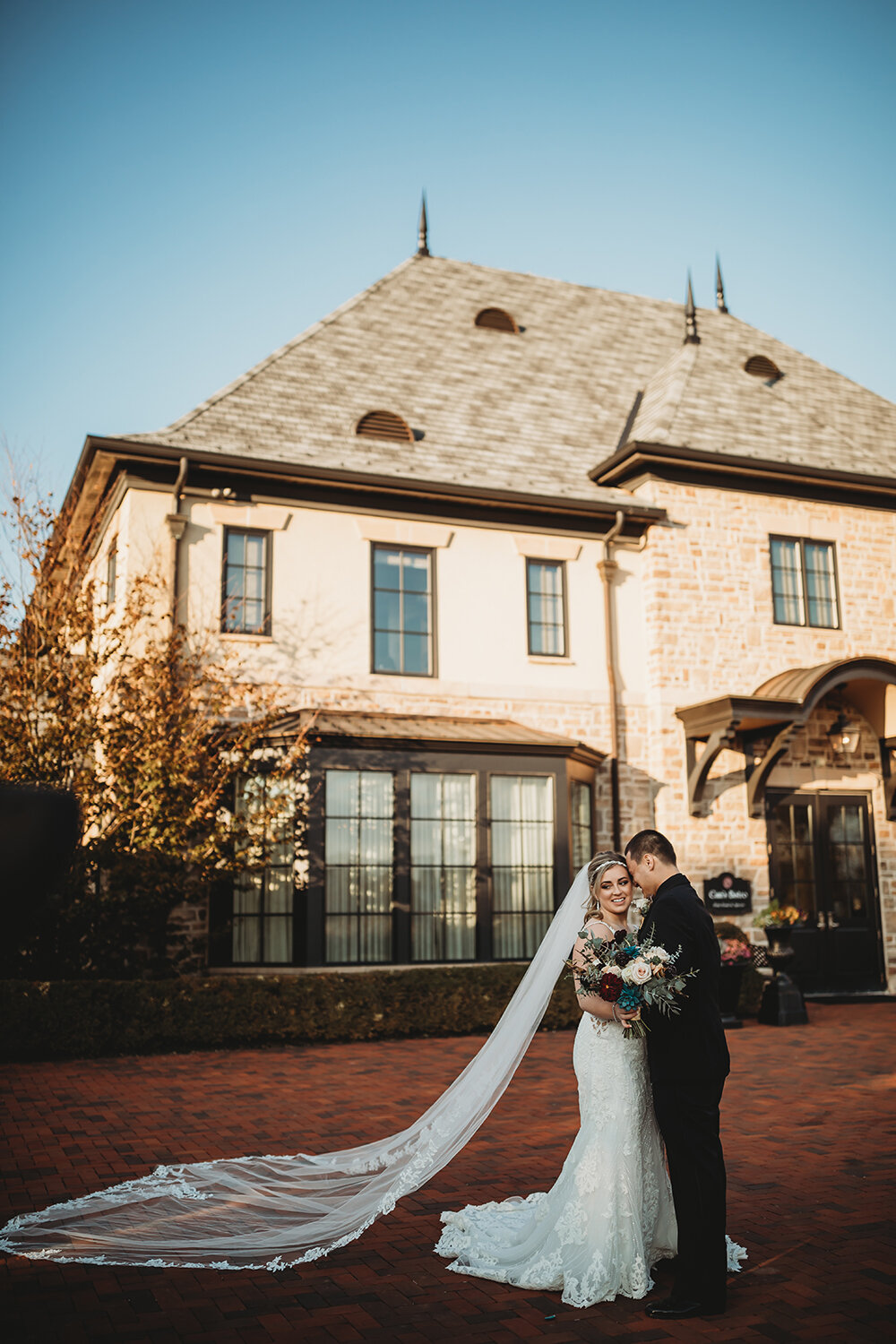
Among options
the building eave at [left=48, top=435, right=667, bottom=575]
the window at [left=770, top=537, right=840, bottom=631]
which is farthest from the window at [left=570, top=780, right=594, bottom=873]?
the window at [left=770, top=537, right=840, bottom=631]

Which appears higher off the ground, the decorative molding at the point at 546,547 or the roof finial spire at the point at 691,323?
the roof finial spire at the point at 691,323

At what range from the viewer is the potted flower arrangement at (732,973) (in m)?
12.8

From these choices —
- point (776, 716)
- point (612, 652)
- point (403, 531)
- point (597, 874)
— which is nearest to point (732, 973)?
point (776, 716)

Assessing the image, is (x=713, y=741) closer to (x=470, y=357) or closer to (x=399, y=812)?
(x=399, y=812)

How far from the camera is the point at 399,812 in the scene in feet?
44.3

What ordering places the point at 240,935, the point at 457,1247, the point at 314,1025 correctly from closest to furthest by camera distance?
the point at 457,1247, the point at 314,1025, the point at 240,935

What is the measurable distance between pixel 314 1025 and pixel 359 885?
2.07 m

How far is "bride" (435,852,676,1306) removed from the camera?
4.72 meters

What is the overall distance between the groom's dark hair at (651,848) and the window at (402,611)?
30.8ft

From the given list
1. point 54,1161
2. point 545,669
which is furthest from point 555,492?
point 54,1161

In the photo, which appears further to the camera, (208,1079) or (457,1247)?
(208,1079)

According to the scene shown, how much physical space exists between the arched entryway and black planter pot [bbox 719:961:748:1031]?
2.62m

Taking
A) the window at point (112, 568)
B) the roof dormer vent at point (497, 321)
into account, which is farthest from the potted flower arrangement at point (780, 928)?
the roof dormer vent at point (497, 321)

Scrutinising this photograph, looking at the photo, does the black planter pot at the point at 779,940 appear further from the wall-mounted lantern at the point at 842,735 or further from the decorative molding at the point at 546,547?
the decorative molding at the point at 546,547
